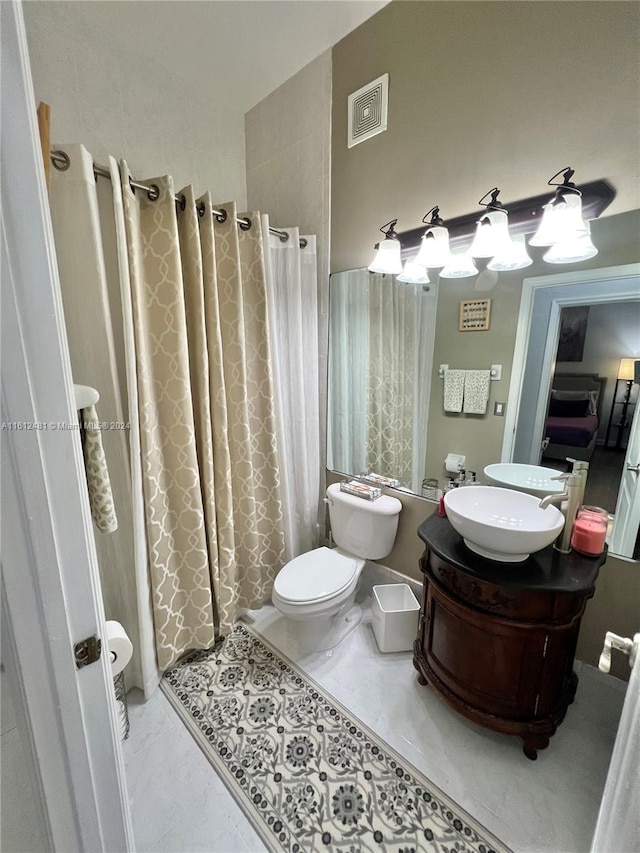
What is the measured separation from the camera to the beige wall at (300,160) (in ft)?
6.33

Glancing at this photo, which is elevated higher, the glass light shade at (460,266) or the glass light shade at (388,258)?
the glass light shade at (388,258)

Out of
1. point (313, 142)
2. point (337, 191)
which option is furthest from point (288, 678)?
point (313, 142)

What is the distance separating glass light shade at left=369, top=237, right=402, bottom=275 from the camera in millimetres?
1697

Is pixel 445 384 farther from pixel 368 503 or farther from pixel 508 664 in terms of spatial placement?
pixel 508 664

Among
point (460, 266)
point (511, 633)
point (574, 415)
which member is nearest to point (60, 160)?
point (460, 266)

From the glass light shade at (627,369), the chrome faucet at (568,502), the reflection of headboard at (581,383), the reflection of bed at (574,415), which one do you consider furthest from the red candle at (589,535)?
the glass light shade at (627,369)

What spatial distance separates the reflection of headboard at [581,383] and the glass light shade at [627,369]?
0.05m

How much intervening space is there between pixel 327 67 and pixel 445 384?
1850mm

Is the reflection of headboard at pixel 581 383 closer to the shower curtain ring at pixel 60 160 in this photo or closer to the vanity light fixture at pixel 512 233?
the vanity light fixture at pixel 512 233

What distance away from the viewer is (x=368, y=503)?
1913mm

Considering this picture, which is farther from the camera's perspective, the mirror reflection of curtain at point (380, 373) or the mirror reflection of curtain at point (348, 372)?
the mirror reflection of curtain at point (348, 372)

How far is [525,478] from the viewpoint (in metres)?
1.53

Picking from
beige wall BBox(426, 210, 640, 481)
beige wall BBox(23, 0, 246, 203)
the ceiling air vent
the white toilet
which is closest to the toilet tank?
the white toilet

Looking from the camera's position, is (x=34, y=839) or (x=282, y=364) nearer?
(x=34, y=839)
